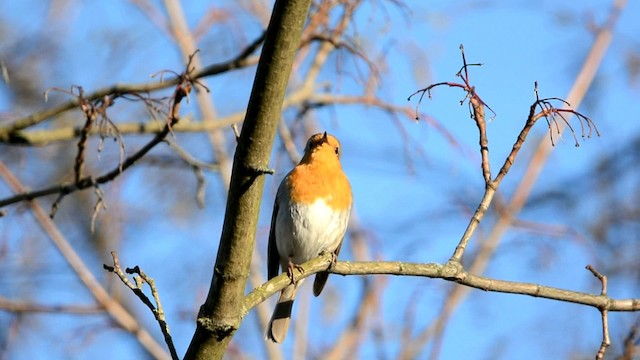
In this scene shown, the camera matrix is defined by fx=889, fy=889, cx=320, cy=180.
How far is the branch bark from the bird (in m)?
2.19

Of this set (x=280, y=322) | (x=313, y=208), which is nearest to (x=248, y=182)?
(x=313, y=208)

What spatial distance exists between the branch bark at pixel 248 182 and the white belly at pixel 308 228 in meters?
2.27

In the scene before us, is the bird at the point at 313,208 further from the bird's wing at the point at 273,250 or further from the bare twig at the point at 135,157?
the bare twig at the point at 135,157

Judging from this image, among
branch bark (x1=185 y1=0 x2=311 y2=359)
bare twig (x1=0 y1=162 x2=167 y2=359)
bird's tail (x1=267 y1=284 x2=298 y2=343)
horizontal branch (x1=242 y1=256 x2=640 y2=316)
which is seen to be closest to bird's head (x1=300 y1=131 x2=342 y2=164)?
bird's tail (x1=267 y1=284 x2=298 y2=343)

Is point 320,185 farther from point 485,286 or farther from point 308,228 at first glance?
point 485,286

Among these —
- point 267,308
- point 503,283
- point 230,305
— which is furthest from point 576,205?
point 230,305

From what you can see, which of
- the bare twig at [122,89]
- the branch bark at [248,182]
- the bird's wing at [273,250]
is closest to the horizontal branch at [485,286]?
the branch bark at [248,182]

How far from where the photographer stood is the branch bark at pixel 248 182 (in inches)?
90.9

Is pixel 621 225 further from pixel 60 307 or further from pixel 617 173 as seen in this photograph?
pixel 60 307

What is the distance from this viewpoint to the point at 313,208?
4.91 m

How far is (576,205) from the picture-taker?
24.5 ft

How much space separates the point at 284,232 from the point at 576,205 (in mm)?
3399

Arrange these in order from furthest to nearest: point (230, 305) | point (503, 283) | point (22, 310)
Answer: point (22, 310)
point (503, 283)
point (230, 305)

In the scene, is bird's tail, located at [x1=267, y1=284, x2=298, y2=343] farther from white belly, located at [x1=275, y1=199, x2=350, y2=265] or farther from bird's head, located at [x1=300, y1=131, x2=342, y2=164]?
bird's head, located at [x1=300, y1=131, x2=342, y2=164]
